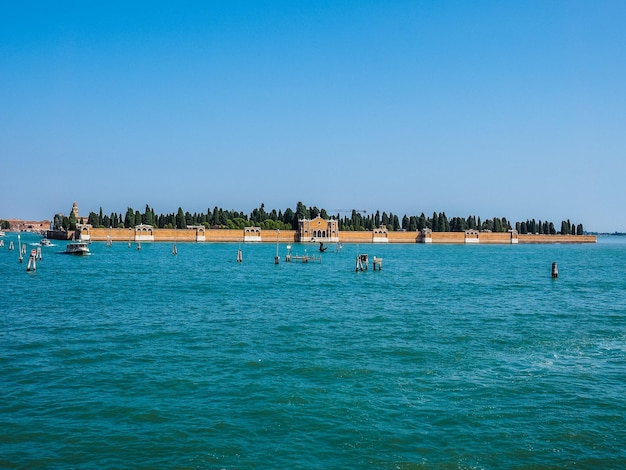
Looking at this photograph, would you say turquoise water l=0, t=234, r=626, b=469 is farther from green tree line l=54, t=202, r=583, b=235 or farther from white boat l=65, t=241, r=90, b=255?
green tree line l=54, t=202, r=583, b=235

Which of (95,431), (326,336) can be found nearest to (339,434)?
(95,431)

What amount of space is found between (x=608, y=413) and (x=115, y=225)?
110247 millimetres

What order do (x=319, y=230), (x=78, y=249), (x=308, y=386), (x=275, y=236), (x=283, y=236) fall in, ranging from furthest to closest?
(x=283, y=236)
(x=275, y=236)
(x=319, y=230)
(x=78, y=249)
(x=308, y=386)

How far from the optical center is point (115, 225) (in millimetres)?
111188

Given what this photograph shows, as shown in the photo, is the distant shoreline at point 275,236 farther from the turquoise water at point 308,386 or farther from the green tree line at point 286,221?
the turquoise water at point 308,386

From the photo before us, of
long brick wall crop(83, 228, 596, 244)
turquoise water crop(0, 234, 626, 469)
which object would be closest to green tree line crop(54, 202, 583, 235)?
long brick wall crop(83, 228, 596, 244)

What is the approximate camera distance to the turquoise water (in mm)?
8148

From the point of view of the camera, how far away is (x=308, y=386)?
11.0 metres

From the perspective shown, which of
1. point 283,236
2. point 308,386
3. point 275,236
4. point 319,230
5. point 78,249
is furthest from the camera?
point 283,236

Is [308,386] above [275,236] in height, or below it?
below

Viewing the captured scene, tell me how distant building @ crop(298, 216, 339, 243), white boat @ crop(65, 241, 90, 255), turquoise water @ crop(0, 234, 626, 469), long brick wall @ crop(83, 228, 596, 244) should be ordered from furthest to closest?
distant building @ crop(298, 216, 339, 243) < long brick wall @ crop(83, 228, 596, 244) < white boat @ crop(65, 241, 90, 255) < turquoise water @ crop(0, 234, 626, 469)

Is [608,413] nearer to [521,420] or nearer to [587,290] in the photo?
[521,420]

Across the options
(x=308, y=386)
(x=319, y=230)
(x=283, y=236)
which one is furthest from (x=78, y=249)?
(x=319, y=230)

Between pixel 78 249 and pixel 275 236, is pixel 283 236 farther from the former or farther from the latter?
pixel 78 249
